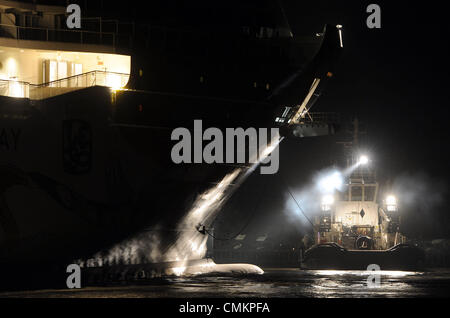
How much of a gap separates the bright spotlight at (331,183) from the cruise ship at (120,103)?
66.5 feet

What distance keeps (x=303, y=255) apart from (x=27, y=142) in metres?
26.6

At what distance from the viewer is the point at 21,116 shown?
2328 centimetres

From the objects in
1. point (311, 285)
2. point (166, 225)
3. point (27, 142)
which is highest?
point (27, 142)

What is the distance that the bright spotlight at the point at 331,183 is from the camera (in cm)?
4716

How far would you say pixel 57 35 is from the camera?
24.4m

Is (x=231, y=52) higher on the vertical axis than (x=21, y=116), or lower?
higher

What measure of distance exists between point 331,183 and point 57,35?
2579cm

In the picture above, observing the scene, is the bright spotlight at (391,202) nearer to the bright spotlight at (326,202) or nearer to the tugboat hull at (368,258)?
the tugboat hull at (368,258)

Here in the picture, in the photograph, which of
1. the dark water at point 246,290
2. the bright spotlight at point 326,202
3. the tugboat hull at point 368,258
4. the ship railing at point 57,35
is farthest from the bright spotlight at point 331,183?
the ship railing at point 57,35

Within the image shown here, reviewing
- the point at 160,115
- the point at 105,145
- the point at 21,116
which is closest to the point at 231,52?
the point at 160,115

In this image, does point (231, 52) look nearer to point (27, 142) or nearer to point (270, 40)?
point (270, 40)

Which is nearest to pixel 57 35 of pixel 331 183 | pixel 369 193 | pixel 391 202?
pixel 331 183

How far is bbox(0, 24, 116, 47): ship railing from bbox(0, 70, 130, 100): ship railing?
0.98 metres

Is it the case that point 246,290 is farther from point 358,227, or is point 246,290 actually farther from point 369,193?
point 369,193
